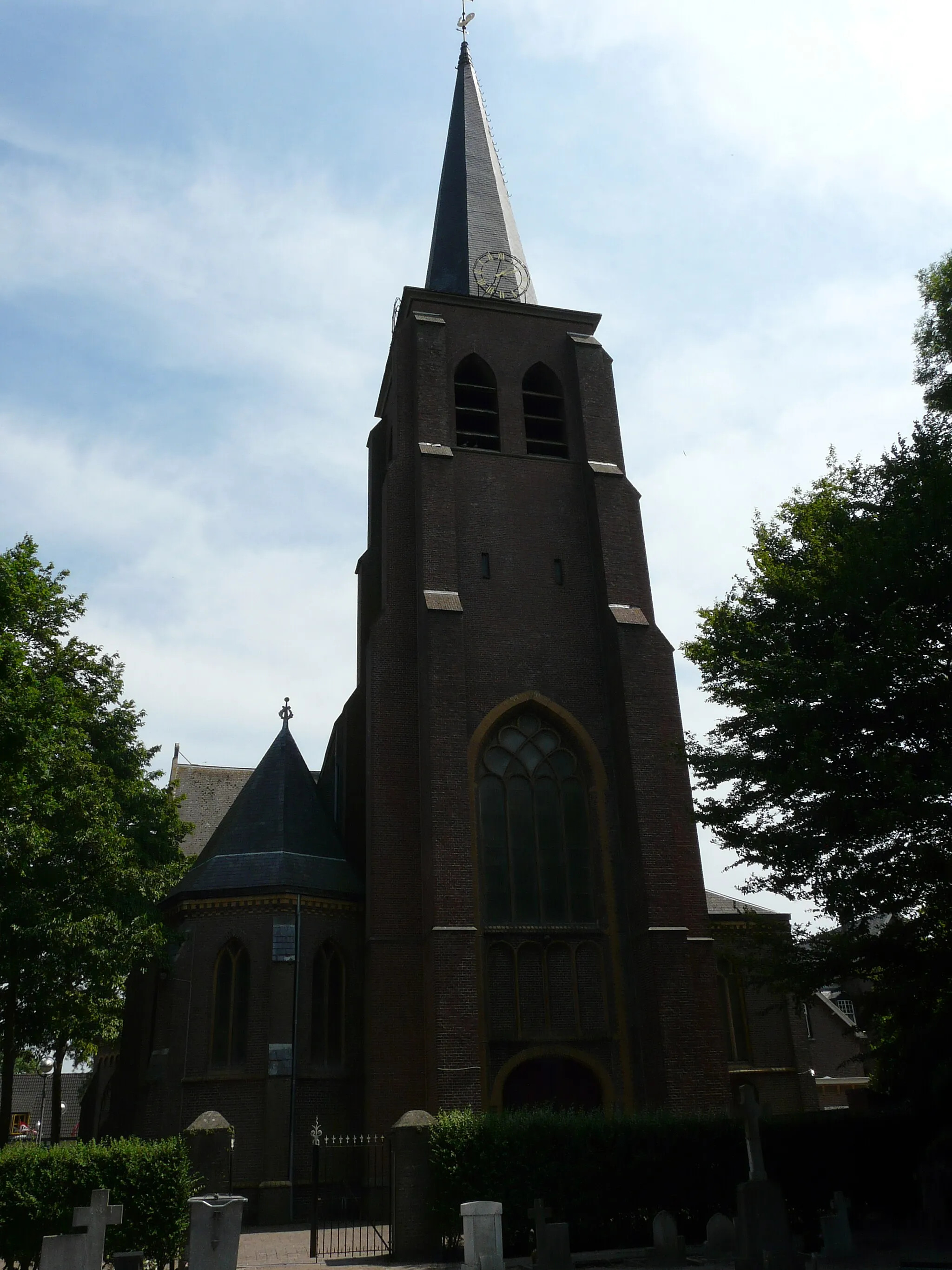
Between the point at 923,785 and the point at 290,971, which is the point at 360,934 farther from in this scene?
the point at 923,785

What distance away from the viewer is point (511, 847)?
75.8ft

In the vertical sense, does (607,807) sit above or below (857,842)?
above

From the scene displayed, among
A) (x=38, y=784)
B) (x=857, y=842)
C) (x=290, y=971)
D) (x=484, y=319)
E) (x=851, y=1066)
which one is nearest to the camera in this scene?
(x=857, y=842)

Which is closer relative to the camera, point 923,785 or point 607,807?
point 923,785

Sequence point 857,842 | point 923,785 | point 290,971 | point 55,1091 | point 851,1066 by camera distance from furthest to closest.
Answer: point 851,1066 → point 55,1091 → point 290,971 → point 857,842 → point 923,785

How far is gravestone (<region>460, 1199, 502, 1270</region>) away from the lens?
13016mm

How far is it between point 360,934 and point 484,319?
17356 mm

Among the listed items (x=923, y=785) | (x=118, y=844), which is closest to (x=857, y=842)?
(x=923, y=785)

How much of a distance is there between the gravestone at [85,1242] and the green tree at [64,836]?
256 inches

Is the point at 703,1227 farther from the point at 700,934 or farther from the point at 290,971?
the point at 290,971

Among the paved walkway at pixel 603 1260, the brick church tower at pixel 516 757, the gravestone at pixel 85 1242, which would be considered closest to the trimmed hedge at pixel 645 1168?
the paved walkway at pixel 603 1260

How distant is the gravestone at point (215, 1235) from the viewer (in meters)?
11.7

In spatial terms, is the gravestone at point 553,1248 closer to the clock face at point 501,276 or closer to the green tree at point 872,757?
the green tree at point 872,757

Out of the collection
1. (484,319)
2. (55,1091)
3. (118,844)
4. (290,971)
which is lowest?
(55,1091)
